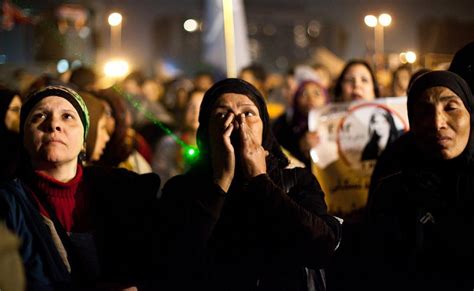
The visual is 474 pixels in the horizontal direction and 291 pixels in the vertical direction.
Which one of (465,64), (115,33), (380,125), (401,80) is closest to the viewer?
(465,64)

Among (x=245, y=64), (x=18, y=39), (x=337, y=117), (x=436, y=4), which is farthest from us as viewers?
(x=436, y=4)

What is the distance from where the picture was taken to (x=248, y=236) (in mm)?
3289

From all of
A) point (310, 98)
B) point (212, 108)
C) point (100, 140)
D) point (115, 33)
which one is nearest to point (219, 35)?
point (310, 98)

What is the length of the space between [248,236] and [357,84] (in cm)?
325

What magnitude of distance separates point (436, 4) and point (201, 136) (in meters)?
38.0

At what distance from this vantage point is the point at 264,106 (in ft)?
12.0

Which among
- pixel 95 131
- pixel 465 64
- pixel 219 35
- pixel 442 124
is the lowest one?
A: pixel 442 124

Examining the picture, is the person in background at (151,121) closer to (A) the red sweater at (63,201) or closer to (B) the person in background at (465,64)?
(B) the person in background at (465,64)

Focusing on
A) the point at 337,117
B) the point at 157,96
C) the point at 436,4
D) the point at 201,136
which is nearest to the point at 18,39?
the point at 157,96

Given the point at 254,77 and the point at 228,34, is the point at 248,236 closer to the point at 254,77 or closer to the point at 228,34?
the point at 228,34

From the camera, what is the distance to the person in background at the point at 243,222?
125 inches

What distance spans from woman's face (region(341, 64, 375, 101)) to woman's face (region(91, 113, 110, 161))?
7.67ft

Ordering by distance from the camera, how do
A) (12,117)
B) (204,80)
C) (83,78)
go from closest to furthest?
(12,117) → (83,78) → (204,80)

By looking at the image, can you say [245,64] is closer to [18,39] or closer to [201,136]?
[201,136]
